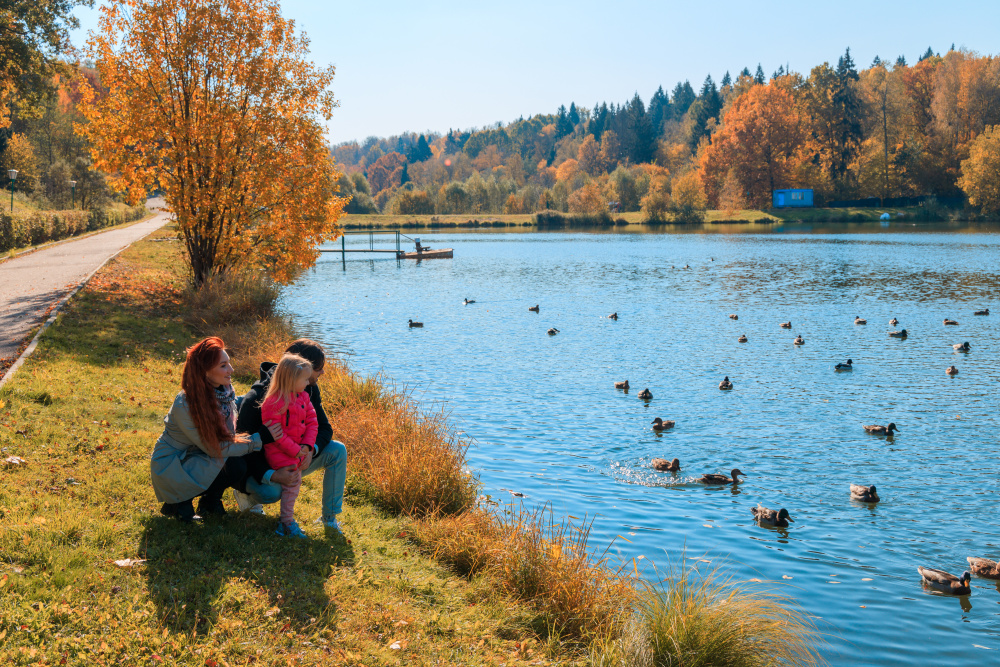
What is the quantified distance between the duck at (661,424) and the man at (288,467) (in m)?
7.63

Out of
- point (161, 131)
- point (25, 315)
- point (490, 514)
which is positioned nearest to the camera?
point (490, 514)

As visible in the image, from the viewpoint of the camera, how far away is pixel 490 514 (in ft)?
26.8

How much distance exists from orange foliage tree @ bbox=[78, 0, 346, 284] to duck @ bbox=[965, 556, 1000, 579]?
55.1ft

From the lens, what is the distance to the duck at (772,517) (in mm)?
9422

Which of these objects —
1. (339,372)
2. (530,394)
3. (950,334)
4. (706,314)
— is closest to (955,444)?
(530,394)

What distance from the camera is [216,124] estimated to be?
733 inches

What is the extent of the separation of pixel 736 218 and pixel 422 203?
50.4 meters

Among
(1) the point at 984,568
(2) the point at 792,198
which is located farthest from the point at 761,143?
(1) the point at 984,568

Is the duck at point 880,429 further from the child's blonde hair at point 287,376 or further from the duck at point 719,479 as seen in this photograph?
the child's blonde hair at point 287,376

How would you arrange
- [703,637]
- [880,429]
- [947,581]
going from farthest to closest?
[880,429] < [947,581] < [703,637]

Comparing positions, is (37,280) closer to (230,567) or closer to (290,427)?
(290,427)

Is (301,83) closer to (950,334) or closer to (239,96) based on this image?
(239,96)

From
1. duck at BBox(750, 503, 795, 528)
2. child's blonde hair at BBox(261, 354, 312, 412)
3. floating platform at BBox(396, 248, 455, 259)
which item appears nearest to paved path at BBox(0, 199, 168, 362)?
child's blonde hair at BBox(261, 354, 312, 412)

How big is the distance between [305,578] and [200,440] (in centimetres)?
150
